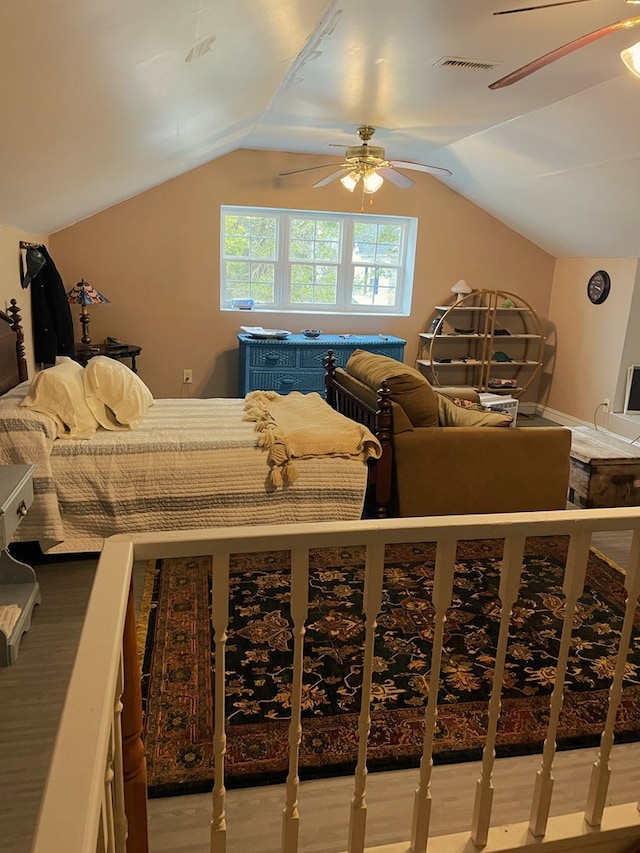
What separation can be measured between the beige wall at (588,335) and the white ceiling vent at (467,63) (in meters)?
3.07

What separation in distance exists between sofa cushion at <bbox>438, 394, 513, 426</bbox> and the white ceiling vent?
1.84 metres

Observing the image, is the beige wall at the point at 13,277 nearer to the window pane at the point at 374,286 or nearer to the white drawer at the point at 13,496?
the white drawer at the point at 13,496

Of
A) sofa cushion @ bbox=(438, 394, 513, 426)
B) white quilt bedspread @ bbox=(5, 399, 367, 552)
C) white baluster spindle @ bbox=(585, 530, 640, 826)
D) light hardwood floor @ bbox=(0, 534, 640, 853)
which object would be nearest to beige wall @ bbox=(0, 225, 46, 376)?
white quilt bedspread @ bbox=(5, 399, 367, 552)

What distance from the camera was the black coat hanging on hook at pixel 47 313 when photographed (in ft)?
15.6

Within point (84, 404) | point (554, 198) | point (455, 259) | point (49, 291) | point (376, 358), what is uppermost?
point (554, 198)

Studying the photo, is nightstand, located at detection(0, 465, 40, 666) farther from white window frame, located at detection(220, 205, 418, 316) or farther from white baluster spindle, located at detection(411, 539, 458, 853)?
white window frame, located at detection(220, 205, 418, 316)

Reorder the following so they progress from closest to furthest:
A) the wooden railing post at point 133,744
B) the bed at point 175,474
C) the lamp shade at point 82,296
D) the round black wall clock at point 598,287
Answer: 1. the wooden railing post at point 133,744
2. the bed at point 175,474
3. the lamp shade at point 82,296
4. the round black wall clock at point 598,287

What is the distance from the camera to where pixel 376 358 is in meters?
4.00

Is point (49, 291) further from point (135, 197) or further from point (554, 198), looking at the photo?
point (554, 198)

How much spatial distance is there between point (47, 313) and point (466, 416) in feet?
10.7

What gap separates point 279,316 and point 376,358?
2597 millimetres

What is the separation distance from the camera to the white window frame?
6309mm

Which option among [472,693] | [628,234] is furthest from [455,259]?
[472,693]

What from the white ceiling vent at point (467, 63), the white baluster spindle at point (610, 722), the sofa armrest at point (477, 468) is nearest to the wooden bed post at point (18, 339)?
the sofa armrest at point (477, 468)
